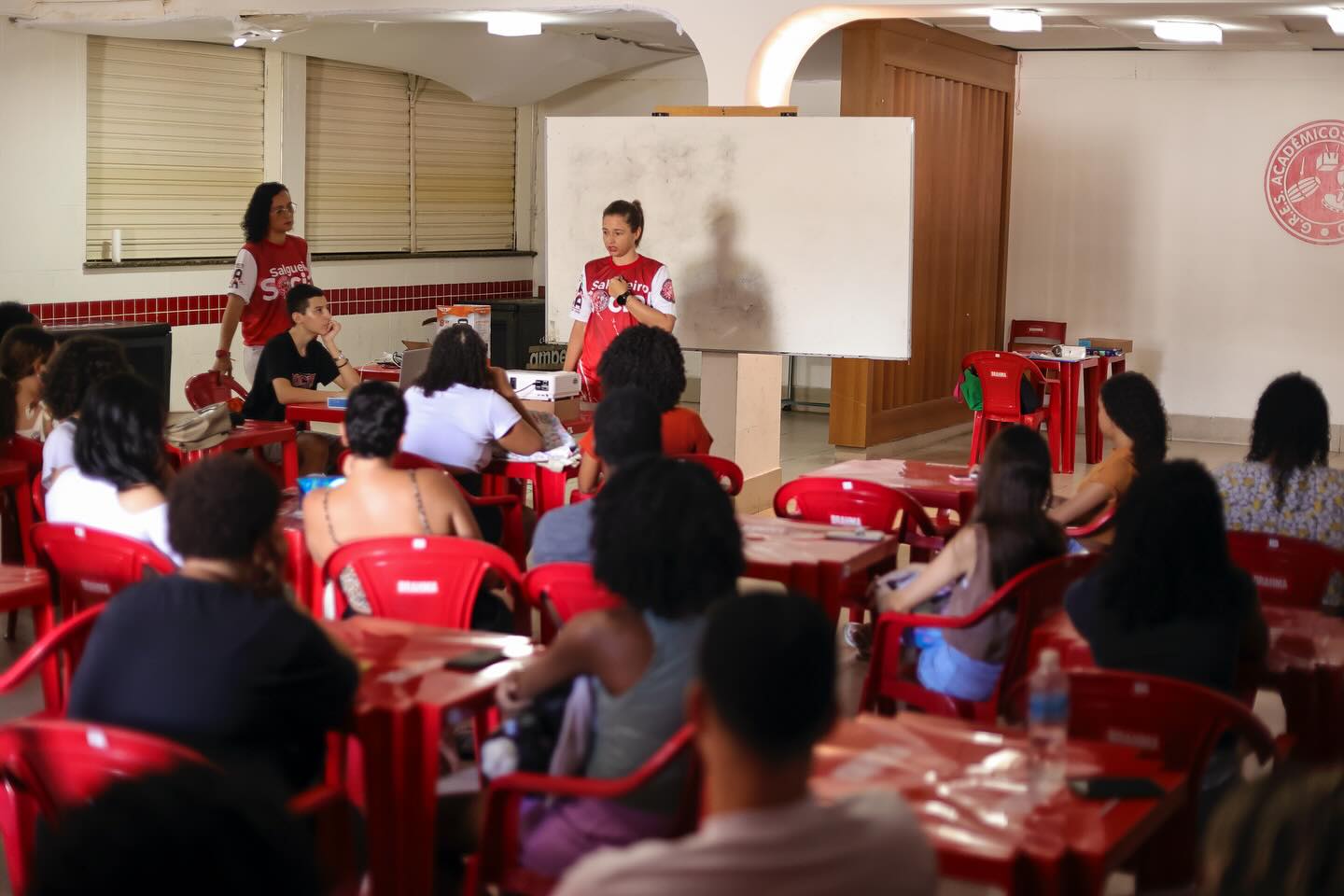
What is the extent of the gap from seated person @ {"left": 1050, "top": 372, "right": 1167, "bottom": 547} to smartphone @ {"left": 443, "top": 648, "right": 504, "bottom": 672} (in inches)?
86.4

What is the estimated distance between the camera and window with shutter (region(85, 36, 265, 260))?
32.5 ft

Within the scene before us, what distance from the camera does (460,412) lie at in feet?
18.1

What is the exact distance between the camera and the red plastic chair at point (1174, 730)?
2750 mm

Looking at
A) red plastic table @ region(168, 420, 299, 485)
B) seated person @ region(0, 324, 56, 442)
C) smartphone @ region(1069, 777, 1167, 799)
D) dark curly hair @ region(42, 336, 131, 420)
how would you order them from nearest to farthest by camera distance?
smartphone @ region(1069, 777, 1167, 799), dark curly hair @ region(42, 336, 131, 420), seated person @ region(0, 324, 56, 442), red plastic table @ region(168, 420, 299, 485)

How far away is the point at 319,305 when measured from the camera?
22.2ft

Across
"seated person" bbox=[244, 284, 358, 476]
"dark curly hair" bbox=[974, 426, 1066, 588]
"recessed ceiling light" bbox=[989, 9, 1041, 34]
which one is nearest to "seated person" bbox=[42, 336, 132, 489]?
"seated person" bbox=[244, 284, 358, 476]

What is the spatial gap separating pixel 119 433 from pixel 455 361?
1.65 meters

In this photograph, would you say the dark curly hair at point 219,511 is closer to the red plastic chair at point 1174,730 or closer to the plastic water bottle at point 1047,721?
the plastic water bottle at point 1047,721

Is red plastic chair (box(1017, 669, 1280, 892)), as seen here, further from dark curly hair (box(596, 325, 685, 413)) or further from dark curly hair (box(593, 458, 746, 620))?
dark curly hair (box(596, 325, 685, 413))

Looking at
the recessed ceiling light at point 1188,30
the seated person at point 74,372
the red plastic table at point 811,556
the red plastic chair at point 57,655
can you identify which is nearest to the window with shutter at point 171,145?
the seated person at point 74,372

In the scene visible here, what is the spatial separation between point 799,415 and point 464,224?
332 cm

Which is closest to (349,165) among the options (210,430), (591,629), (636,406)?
(210,430)

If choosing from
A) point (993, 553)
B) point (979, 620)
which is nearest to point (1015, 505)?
point (993, 553)

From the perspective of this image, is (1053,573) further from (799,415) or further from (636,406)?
(799,415)
